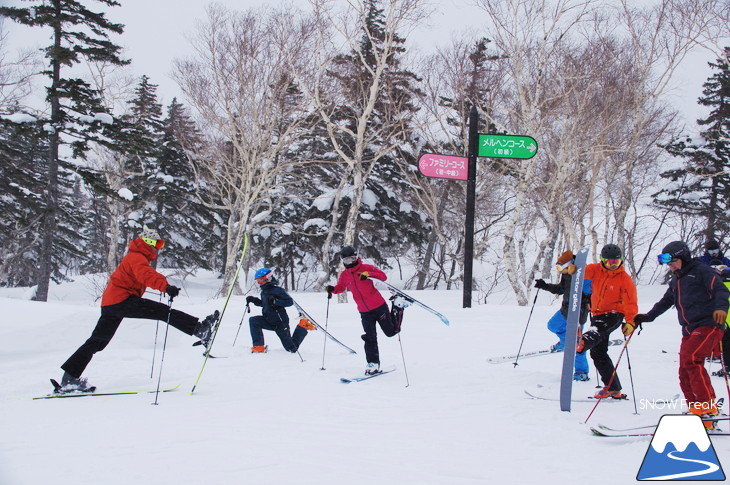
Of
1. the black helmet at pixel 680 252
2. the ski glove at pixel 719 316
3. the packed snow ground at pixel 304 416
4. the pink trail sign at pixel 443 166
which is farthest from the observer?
the pink trail sign at pixel 443 166

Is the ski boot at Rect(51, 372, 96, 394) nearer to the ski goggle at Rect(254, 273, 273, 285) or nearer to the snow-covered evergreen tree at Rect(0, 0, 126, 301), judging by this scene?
the ski goggle at Rect(254, 273, 273, 285)

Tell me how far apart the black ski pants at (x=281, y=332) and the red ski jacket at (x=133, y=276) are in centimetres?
222

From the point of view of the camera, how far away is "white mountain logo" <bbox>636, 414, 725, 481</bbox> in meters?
2.88

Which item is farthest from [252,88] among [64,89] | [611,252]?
[611,252]

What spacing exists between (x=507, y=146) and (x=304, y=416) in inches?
310

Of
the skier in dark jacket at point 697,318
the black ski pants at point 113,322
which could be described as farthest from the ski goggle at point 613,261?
the black ski pants at point 113,322

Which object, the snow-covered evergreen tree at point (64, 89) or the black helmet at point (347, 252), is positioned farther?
the snow-covered evergreen tree at point (64, 89)

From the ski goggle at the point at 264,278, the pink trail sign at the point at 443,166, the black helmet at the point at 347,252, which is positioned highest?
the pink trail sign at the point at 443,166

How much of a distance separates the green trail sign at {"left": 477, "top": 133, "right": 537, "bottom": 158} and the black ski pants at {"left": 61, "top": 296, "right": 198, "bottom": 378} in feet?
23.7

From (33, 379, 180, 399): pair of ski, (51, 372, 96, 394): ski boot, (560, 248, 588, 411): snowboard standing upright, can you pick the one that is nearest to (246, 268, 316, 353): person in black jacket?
(33, 379, 180, 399): pair of ski

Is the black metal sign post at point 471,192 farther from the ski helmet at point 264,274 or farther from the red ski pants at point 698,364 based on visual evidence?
the red ski pants at point 698,364

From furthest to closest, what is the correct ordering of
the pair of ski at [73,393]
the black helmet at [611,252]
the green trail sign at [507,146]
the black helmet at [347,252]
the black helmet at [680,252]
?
the green trail sign at [507,146], the black helmet at [347,252], the black helmet at [611,252], the pair of ski at [73,393], the black helmet at [680,252]

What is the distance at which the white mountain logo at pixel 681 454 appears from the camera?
2877 mm

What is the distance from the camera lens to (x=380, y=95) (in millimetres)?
18953
